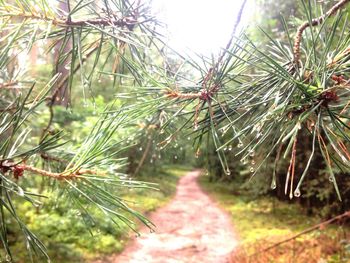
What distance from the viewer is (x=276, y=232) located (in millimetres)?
7816

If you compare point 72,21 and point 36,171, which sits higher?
point 72,21

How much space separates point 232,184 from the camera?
48.3 feet

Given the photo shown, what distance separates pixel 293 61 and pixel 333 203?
7.70 m

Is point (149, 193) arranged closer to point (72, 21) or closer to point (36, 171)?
point (36, 171)

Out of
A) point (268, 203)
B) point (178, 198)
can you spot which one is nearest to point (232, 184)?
point (178, 198)

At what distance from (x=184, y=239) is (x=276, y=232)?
2.08 metres

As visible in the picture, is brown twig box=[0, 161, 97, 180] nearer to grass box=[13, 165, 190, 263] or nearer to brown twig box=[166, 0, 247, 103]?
brown twig box=[166, 0, 247, 103]

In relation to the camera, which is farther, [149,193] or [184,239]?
[149,193]

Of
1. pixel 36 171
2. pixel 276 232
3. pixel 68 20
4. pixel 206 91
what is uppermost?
pixel 68 20

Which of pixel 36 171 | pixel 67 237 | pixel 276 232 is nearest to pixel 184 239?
pixel 276 232

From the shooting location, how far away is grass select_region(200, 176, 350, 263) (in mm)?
5730

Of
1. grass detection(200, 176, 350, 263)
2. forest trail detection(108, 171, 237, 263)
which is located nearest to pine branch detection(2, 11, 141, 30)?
grass detection(200, 176, 350, 263)

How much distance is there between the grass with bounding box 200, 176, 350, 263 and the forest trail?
14.5 inches

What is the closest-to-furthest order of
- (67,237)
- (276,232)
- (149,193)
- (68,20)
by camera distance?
(68,20), (67,237), (276,232), (149,193)
